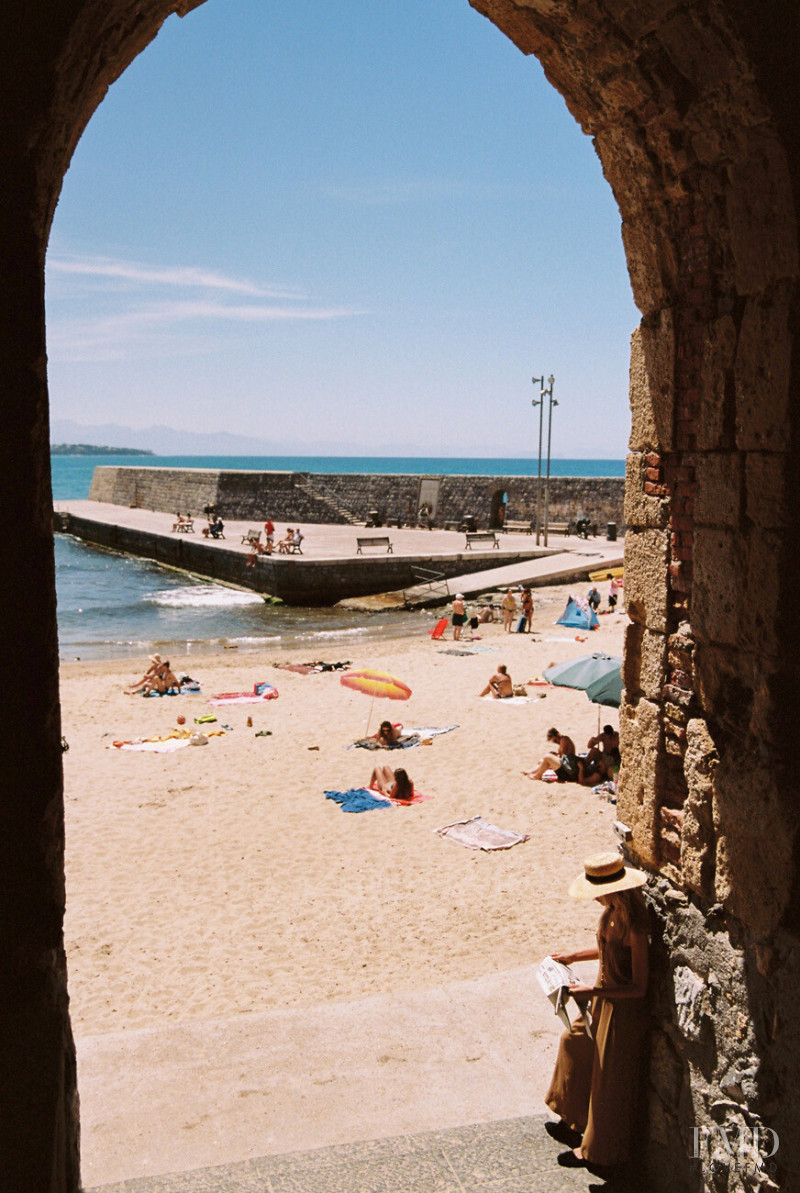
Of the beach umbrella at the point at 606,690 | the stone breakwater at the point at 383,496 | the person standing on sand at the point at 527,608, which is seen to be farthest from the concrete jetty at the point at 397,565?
the beach umbrella at the point at 606,690

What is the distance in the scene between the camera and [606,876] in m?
3.78

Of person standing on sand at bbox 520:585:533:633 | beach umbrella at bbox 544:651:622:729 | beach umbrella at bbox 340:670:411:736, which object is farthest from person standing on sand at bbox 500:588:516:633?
beach umbrella at bbox 544:651:622:729

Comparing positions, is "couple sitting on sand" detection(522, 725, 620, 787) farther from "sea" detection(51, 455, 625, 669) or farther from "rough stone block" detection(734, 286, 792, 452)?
"sea" detection(51, 455, 625, 669)

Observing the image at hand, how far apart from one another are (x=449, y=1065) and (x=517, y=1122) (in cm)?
46

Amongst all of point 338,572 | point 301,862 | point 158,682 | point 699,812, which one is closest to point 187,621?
point 338,572

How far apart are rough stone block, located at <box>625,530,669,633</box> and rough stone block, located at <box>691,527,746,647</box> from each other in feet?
0.79

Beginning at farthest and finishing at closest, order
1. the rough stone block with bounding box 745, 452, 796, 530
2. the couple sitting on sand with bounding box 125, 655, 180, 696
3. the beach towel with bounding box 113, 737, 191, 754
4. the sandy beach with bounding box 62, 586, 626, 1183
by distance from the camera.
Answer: the couple sitting on sand with bounding box 125, 655, 180, 696 → the beach towel with bounding box 113, 737, 191, 754 → the sandy beach with bounding box 62, 586, 626, 1183 → the rough stone block with bounding box 745, 452, 796, 530

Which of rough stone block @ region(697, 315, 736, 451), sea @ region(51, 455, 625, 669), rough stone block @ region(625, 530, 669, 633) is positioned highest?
rough stone block @ region(697, 315, 736, 451)

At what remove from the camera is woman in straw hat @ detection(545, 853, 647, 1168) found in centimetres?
376

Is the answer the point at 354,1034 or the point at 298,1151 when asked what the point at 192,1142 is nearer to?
the point at 298,1151

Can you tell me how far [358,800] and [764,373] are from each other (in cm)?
716

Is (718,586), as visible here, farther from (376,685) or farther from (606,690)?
(376,685)

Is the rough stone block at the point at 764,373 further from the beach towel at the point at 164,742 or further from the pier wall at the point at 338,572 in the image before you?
the pier wall at the point at 338,572

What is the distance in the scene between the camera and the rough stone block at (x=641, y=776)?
379 cm
